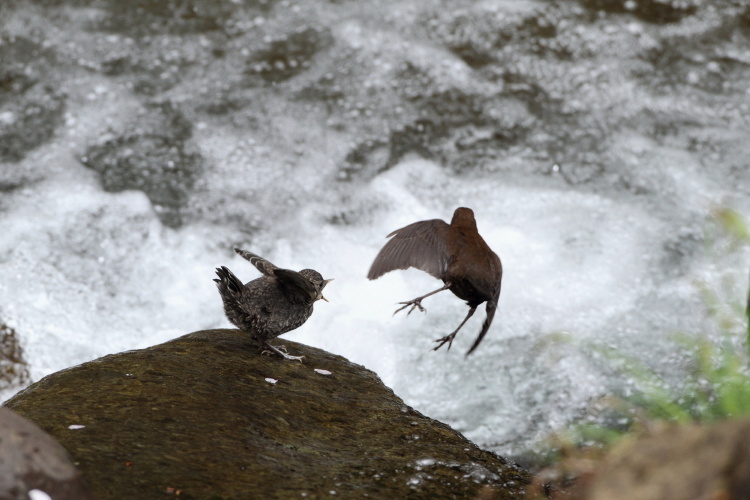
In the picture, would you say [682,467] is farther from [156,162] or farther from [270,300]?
[156,162]

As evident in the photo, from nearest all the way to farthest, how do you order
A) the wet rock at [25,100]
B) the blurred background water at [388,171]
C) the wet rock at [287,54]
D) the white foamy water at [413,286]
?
the white foamy water at [413,286], the blurred background water at [388,171], the wet rock at [25,100], the wet rock at [287,54]

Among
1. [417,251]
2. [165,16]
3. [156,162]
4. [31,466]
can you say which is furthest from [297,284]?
[165,16]

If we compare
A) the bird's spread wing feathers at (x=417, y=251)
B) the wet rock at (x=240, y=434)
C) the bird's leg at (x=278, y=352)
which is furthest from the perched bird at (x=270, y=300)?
the bird's spread wing feathers at (x=417, y=251)

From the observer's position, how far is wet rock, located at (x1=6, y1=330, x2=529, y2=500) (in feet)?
8.73

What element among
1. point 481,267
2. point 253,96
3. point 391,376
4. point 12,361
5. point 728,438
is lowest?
point 12,361

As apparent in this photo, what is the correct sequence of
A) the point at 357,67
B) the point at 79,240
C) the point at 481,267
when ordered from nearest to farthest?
the point at 481,267, the point at 79,240, the point at 357,67

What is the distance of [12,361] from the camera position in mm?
5219

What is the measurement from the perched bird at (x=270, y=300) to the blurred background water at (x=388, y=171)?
1.61 metres

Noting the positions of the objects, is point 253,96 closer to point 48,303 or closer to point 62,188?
point 62,188

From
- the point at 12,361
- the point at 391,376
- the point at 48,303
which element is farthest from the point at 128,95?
the point at 391,376

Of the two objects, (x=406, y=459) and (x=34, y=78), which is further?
(x=34, y=78)

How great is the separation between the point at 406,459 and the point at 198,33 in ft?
20.5

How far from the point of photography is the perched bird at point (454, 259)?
3893 mm

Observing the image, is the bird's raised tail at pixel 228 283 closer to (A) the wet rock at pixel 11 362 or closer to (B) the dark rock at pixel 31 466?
(B) the dark rock at pixel 31 466
